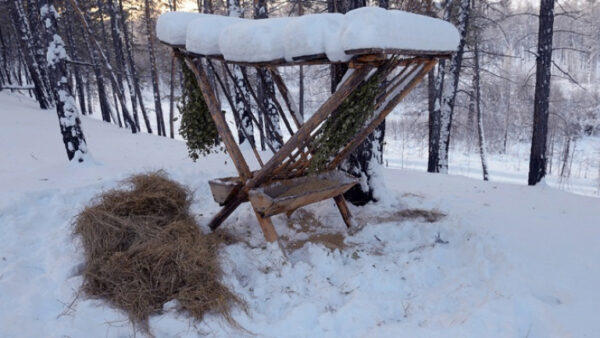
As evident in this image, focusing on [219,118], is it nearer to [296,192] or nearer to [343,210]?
[296,192]

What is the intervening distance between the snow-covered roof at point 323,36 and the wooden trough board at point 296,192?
137 centimetres

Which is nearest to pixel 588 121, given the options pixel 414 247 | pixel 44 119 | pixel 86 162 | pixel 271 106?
pixel 271 106

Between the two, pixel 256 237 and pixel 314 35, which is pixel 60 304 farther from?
pixel 314 35

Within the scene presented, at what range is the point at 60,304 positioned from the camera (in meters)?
2.94

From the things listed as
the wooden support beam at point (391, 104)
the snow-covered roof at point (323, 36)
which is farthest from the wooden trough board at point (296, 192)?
the snow-covered roof at point (323, 36)

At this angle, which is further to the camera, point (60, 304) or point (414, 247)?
point (414, 247)

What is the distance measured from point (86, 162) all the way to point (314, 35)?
231 inches

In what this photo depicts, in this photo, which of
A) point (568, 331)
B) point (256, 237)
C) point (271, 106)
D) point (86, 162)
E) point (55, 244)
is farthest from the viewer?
point (271, 106)

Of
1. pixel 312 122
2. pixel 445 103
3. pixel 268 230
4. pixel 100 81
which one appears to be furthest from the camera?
pixel 100 81

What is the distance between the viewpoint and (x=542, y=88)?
7.09 m

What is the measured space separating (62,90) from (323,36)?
6010 mm

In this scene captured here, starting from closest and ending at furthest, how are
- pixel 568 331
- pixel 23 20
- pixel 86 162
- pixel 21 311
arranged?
pixel 568 331 → pixel 21 311 → pixel 86 162 → pixel 23 20

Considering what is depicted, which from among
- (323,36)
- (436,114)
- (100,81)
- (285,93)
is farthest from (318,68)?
(323,36)

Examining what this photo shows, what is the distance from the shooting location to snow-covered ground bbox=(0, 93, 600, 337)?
2768 mm
